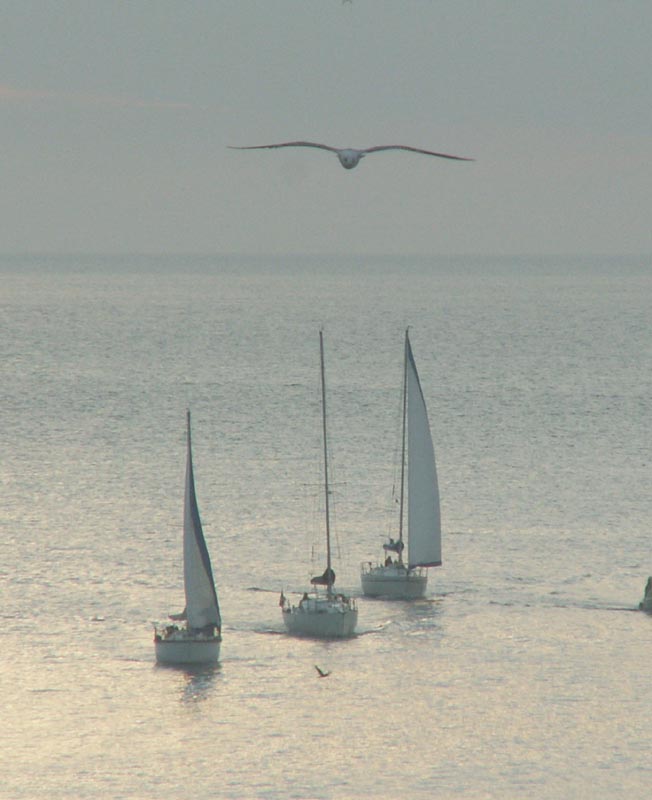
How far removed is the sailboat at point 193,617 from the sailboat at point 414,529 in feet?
35.1

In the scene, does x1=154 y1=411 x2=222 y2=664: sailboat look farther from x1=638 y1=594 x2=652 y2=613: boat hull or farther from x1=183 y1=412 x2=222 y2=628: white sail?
x1=638 y1=594 x2=652 y2=613: boat hull

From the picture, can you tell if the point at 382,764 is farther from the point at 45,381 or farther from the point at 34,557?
the point at 45,381

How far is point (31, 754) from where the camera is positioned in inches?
2219

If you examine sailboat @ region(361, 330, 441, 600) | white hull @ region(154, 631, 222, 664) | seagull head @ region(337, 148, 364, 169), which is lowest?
white hull @ region(154, 631, 222, 664)

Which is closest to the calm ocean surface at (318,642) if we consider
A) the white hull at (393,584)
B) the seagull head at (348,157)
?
the white hull at (393,584)

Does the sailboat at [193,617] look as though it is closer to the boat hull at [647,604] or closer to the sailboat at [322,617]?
the sailboat at [322,617]

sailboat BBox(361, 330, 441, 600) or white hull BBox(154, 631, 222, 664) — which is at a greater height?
sailboat BBox(361, 330, 441, 600)

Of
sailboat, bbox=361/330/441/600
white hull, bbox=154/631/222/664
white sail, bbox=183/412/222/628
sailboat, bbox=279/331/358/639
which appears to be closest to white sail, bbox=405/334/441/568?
sailboat, bbox=361/330/441/600

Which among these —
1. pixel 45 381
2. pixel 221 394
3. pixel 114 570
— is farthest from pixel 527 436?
pixel 45 381

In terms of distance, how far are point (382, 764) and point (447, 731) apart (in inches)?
156

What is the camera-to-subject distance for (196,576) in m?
67.1

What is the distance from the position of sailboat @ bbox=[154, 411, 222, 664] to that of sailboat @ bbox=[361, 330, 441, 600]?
35.1 feet

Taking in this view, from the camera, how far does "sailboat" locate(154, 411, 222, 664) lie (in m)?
65.0

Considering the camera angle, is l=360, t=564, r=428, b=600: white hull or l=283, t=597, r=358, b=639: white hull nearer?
l=283, t=597, r=358, b=639: white hull
